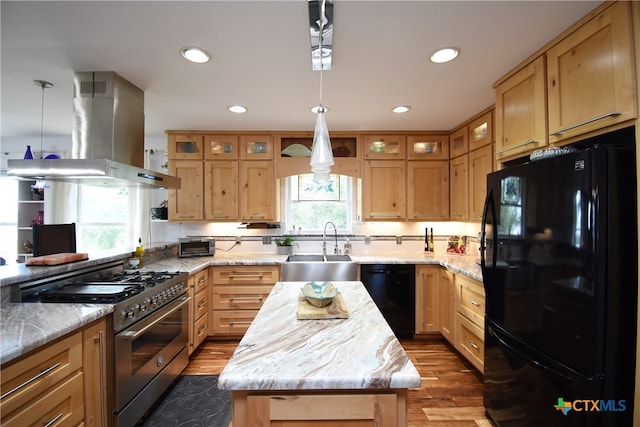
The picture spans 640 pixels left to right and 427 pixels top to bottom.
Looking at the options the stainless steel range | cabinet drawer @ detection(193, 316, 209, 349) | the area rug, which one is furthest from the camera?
cabinet drawer @ detection(193, 316, 209, 349)

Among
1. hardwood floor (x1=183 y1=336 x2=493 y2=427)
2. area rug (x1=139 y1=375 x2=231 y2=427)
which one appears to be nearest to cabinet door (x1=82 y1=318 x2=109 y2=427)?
area rug (x1=139 y1=375 x2=231 y2=427)

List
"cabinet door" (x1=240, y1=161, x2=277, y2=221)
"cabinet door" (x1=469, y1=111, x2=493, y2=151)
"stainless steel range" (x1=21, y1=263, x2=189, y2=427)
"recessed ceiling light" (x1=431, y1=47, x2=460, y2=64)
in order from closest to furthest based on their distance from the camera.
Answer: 1. "stainless steel range" (x1=21, y1=263, x2=189, y2=427)
2. "recessed ceiling light" (x1=431, y1=47, x2=460, y2=64)
3. "cabinet door" (x1=469, y1=111, x2=493, y2=151)
4. "cabinet door" (x1=240, y1=161, x2=277, y2=221)

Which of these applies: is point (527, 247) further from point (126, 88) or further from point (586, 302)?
point (126, 88)

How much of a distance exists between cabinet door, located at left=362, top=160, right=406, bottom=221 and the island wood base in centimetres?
261

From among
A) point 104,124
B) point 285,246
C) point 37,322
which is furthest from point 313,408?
point 285,246

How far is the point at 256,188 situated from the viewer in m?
3.34

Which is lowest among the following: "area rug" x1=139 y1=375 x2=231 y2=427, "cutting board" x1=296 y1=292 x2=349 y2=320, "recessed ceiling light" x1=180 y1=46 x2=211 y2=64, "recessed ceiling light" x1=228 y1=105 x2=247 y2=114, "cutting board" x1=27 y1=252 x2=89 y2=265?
"area rug" x1=139 y1=375 x2=231 y2=427

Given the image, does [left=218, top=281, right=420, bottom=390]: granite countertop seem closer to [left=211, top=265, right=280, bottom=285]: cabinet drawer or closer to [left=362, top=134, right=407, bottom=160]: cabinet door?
[left=211, top=265, right=280, bottom=285]: cabinet drawer

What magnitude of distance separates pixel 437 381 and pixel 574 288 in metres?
1.58

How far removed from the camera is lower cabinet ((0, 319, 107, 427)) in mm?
1044

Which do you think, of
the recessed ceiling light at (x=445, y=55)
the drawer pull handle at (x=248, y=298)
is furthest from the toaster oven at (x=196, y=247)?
the recessed ceiling light at (x=445, y=55)

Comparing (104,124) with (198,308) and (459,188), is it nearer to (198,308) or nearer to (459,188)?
(198,308)

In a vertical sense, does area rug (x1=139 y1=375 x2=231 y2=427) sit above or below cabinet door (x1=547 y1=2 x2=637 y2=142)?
below

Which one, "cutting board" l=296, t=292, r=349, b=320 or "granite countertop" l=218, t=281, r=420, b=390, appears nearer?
"granite countertop" l=218, t=281, r=420, b=390
